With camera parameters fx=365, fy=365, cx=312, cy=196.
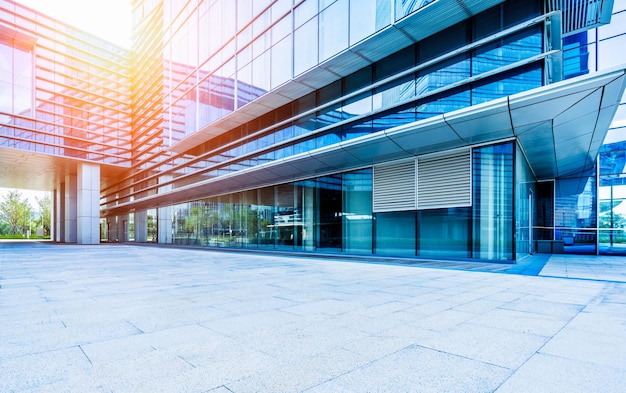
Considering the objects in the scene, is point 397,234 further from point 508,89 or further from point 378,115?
point 508,89

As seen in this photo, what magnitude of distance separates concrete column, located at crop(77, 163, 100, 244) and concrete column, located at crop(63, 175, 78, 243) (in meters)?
5.69

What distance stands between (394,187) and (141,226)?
119 ft

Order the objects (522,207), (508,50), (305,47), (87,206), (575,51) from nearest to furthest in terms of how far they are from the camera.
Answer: (508,50) → (522,207) → (305,47) → (575,51) → (87,206)

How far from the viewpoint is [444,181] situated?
1388 cm

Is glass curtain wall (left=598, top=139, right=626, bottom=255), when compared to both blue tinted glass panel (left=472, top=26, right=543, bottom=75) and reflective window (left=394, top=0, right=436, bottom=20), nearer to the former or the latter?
blue tinted glass panel (left=472, top=26, right=543, bottom=75)

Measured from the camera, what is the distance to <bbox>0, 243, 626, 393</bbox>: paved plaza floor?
114 inches

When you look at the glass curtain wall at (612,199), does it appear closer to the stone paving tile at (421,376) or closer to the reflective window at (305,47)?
the reflective window at (305,47)

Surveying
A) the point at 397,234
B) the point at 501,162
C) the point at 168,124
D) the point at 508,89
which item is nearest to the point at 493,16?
the point at 508,89

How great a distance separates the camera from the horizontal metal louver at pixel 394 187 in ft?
49.3

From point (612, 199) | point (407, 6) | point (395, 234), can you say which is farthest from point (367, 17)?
point (612, 199)

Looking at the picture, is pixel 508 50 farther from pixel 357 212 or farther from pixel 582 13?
pixel 357 212

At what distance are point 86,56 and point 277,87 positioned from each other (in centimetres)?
2805

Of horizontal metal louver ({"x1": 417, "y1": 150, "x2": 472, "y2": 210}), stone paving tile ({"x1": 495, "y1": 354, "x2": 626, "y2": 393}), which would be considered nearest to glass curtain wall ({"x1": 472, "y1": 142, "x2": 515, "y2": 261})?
horizontal metal louver ({"x1": 417, "y1": 150, "x2": 472, "y2": 210})

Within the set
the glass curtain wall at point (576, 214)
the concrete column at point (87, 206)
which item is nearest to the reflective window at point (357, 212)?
the glass curtain wall at point (576, 214)
